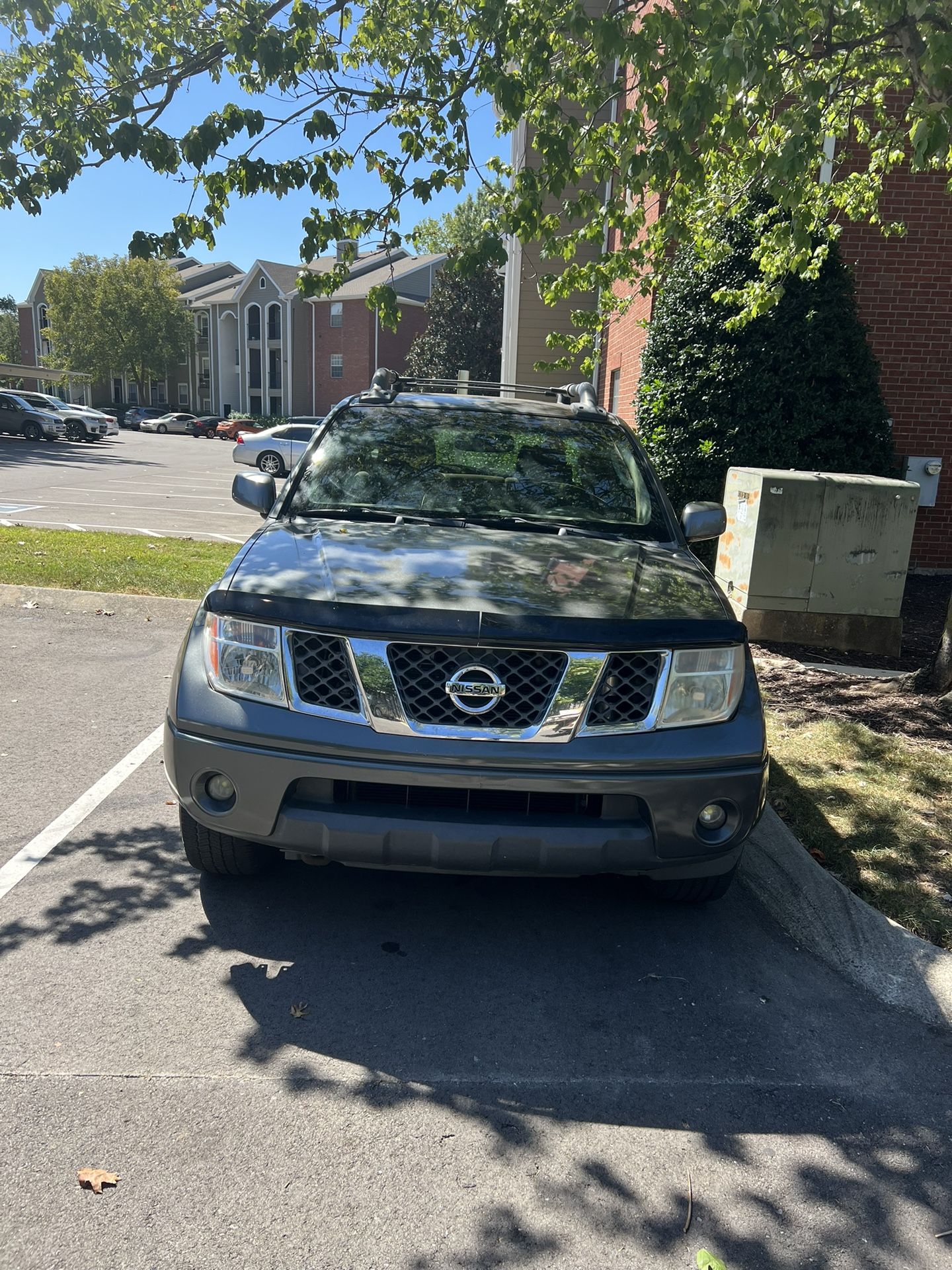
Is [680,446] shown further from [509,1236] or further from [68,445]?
[68,445]

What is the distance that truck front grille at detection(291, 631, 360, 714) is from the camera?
294cm

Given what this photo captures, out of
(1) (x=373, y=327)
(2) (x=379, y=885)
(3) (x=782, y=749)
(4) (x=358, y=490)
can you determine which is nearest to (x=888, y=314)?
(3) (x=782, y=749)

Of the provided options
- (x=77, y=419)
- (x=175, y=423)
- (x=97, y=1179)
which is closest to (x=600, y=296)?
(x=97, y=1179)

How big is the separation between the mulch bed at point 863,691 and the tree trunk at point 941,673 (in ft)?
0.24

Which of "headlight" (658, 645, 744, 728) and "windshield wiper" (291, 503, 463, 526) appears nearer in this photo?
"headlight" (658, 645, 744, 728)

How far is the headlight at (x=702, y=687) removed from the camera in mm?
3021

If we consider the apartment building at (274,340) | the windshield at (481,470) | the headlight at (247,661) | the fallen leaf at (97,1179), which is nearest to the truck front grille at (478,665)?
the headlight at (247,661)

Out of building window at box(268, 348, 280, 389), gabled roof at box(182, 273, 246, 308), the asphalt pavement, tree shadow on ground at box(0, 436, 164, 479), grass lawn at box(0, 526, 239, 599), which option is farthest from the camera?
gabled roof at box(182, 273, 246, 308)

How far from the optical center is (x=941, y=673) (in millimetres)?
5738

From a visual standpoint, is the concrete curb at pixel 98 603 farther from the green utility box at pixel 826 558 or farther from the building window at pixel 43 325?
the building window at pixel 43 325

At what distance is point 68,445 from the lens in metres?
35.5

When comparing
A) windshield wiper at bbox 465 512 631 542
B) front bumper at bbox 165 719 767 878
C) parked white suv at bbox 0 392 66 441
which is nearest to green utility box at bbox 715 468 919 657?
windshield wiper at bbox 465 512 631 542

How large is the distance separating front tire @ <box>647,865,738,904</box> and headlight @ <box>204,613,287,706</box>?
4.87 ft

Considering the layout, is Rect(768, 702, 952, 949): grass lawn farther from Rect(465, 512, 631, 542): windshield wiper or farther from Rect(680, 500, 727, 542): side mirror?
Rect(465, 512, 631, 542): windshield wiper
